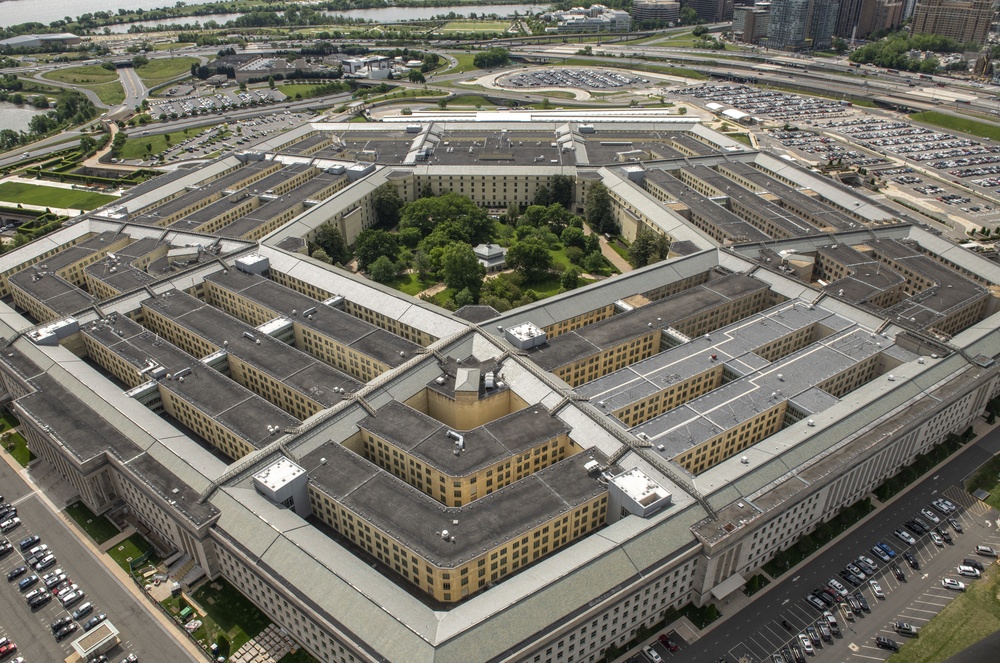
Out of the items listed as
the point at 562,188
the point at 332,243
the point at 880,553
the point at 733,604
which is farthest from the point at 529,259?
the point at 880,553

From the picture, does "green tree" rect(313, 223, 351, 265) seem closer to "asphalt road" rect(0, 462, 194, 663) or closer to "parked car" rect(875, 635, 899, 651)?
"asphalt road" rect(0, 462, 194, 663)

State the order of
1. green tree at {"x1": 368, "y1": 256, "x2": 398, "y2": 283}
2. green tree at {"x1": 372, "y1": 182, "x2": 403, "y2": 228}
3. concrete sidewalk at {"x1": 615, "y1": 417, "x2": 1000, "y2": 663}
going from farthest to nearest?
green tree at {"x1": 372, "y1": 182, "x2": 403, "y2": 228}
green tree at {"x1": 368, "y1": 256, "x2": 398, "y2": 283}
concrete sidewalk at {"x1": 615, "y1": 417, "x2": 1000, "y2": 663}

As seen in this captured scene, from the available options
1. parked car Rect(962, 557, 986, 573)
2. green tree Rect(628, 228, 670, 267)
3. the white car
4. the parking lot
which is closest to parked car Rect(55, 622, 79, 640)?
the parking lot

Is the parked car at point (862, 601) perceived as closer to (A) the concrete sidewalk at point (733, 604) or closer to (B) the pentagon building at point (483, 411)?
(A) the concrete sidewalk at point (733, 604)

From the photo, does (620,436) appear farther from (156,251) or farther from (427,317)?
(156,251)

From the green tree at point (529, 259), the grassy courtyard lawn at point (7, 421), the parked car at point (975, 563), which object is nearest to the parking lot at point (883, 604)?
the parked car at point (975, 563)

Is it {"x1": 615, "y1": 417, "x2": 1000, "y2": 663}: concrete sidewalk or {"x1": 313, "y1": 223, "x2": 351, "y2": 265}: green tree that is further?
{"x1": 313, "y1": 223, "x2": 351, "y2": 265}: green tree

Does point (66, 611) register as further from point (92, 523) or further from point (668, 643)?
point (668, 643)
